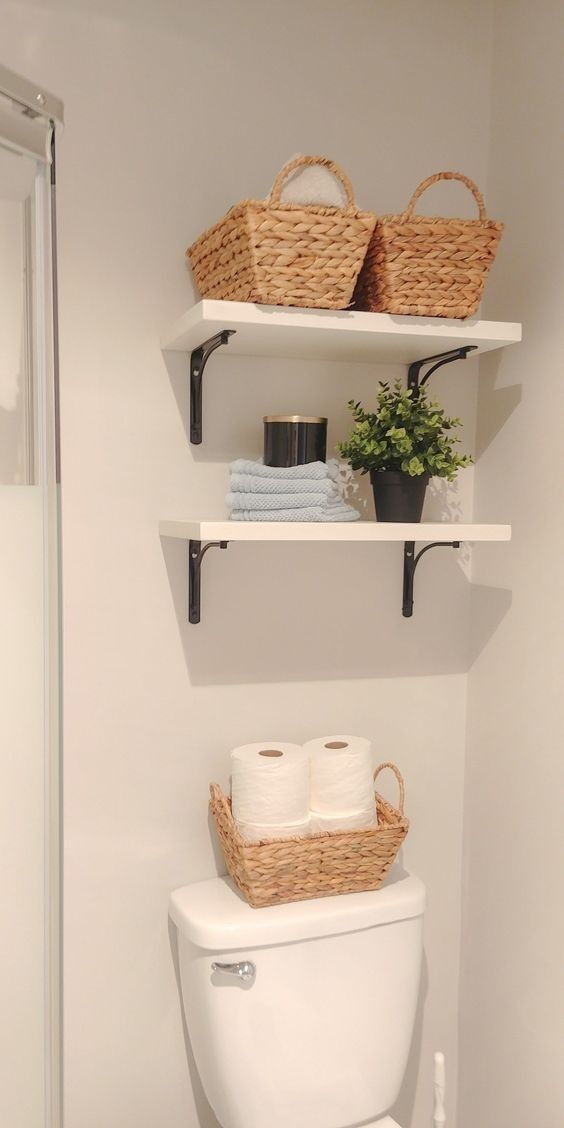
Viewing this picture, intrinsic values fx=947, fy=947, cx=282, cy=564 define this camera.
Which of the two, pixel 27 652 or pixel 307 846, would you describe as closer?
pixel 27 652

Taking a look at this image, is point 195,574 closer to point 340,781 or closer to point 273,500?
point 273,500

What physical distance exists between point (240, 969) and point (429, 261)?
1.07 meters

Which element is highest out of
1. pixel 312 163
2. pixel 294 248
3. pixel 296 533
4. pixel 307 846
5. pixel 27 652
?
pixel 312 163

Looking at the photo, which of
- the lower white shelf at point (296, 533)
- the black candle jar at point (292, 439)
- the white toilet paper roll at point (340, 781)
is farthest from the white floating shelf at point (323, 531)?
the white toilet paper roll at point (340, 781)

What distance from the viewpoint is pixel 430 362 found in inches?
65.4

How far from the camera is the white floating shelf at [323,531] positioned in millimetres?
1313

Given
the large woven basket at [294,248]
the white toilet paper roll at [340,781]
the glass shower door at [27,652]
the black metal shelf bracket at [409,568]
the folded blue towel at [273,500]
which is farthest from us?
the black metal shelf bracket at [409,568]

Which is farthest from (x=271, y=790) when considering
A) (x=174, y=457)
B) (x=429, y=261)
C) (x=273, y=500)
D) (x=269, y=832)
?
(x=429, y=261)

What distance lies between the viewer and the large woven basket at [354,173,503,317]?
1333 mm

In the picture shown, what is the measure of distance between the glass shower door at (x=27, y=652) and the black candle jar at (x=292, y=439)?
518mm

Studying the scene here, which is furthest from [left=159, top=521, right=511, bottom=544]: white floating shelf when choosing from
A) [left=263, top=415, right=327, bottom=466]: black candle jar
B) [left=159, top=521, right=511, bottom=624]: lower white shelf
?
[left=263, top=415, right=327, bottom=466]: black candle jar

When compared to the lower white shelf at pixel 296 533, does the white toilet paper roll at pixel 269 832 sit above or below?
below

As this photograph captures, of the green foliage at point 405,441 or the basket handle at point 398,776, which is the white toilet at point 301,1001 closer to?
the basket handle at point 398,776

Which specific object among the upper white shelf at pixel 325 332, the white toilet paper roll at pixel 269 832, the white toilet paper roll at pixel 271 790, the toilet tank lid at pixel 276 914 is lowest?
the toilet tank lid at pixel 276 914
